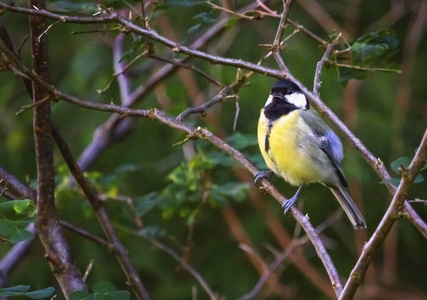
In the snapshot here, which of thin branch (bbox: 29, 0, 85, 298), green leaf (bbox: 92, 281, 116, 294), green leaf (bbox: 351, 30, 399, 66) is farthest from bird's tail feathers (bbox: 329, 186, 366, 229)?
green leaf (bbox: 92, 281, 116, 294)

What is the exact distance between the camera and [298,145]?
3.09m

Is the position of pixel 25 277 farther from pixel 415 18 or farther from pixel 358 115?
pixel 415 18

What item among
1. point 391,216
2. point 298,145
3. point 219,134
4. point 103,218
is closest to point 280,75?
point 391,216

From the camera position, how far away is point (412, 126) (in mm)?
4883

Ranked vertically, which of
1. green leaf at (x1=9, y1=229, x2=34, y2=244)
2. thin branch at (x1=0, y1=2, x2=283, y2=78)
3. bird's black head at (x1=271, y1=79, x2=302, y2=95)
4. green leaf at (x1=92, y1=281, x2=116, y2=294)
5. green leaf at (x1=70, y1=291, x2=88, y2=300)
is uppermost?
thin branch at (x1=0, y1=2, x2=283, y2=78)

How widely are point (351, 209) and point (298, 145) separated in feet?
1.09

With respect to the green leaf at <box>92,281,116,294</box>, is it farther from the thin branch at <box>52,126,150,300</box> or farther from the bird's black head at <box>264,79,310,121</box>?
the bird's black head at <box>264,79,310,121</box>

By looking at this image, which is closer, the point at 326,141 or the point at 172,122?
the point at 172,122

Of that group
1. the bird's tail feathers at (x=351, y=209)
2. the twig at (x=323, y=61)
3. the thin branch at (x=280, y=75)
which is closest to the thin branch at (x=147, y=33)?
the thin branch at (x=280, y=75)

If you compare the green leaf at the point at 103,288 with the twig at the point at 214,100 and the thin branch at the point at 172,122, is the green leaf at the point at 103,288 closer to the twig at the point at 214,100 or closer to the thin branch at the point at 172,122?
the thin branch at the point at 172,122

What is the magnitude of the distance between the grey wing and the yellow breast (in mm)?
45

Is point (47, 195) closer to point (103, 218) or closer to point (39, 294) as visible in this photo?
point (103, 218)

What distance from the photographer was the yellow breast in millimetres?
3037

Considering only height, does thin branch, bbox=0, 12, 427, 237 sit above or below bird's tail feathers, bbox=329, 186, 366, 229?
above
